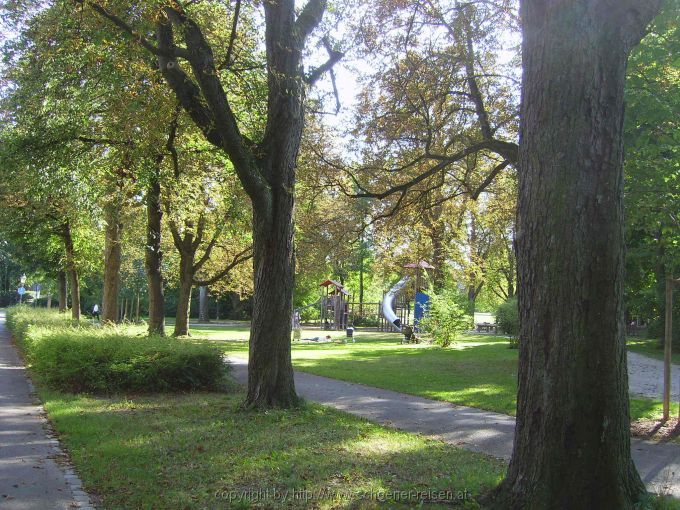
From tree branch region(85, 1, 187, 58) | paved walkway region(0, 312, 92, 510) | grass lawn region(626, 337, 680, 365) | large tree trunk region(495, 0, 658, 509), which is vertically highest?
tree branch region(85, 1, 187, 58)

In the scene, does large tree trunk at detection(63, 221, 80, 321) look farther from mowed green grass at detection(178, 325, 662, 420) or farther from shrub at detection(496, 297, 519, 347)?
shrub at detection(496, 297, 519, 347)

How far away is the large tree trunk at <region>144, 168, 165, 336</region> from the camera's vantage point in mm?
16281

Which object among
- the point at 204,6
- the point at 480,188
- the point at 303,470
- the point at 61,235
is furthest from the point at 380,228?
Answer: the point at 61,235


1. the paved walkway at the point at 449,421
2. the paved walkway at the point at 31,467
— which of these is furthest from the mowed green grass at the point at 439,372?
the paved walkway at the point at 31,467

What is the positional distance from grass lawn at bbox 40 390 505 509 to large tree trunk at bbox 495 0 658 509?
846 mm

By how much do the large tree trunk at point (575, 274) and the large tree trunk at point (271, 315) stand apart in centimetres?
521

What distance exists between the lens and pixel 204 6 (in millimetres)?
12000

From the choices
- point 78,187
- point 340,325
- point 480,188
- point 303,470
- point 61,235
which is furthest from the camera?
point 340,325

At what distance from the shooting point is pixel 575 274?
171 inches

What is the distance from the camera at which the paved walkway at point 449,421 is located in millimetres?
6592

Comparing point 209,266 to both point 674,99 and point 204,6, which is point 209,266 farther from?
point 674,99

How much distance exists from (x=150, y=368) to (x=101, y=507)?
6.56 m

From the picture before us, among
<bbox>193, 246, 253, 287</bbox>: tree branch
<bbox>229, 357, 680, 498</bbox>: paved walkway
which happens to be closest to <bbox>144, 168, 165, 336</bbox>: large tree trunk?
<bbox>229, 357, 680, 498</bbox>: paved walkway

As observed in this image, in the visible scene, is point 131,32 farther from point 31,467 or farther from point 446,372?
point 446,372
